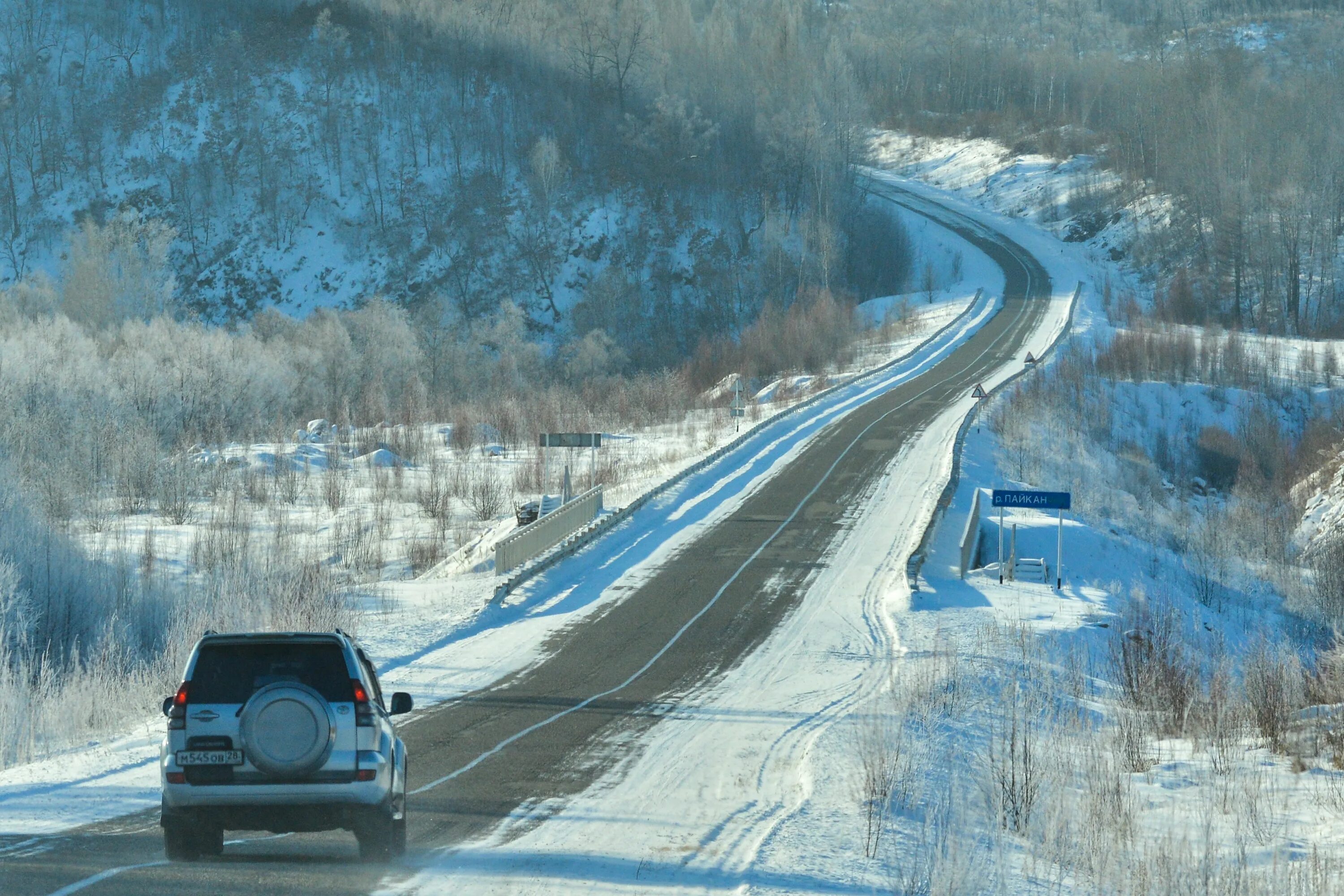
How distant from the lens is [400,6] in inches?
4439

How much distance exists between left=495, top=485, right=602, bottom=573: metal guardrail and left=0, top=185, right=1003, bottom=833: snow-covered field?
0.82m

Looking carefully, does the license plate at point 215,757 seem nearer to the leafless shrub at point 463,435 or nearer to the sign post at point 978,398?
the sign post at point 978,398

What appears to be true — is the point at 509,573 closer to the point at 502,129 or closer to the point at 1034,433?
the point at 1034,433

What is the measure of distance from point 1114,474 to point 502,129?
6779 centimetres

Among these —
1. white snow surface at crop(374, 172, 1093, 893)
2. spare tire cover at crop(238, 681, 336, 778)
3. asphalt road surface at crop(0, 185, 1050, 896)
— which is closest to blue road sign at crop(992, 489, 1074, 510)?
white snow surface at crop(374, 172, 1093, 893)

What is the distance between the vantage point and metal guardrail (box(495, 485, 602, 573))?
2531 cm

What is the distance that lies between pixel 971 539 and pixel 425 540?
581 inches

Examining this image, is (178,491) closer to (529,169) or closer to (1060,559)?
(1060,559)

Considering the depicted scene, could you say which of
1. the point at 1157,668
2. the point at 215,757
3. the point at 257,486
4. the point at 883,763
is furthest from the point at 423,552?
the point at 215,757

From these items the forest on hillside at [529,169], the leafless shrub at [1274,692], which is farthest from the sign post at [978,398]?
the forest on hillside at [529,169]

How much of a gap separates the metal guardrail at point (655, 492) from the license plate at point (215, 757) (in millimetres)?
14681

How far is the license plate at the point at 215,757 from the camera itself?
26.9 ft

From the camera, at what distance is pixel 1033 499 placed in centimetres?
2470

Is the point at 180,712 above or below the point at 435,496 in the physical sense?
above
